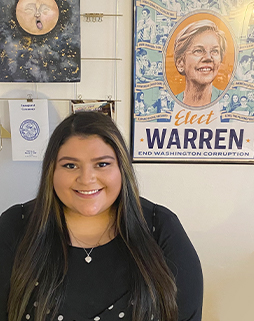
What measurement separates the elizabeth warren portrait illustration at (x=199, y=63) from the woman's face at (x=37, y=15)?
0.53 meters

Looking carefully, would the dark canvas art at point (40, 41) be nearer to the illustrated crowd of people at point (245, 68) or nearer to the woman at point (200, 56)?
the woman at point (200, 56)

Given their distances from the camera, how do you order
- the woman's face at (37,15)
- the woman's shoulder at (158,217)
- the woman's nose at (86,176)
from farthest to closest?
the woman's face at (37,15) → the woman's shoulder at (158,217) → the woman's nose at (86,176)

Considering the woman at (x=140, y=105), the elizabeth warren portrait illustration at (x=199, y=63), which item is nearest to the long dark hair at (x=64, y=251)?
the woman at (x=140, y=105)

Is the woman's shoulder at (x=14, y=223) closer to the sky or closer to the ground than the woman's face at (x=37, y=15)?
closer to the ground

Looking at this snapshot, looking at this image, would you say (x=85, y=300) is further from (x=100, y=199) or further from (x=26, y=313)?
(x=100, y=199)

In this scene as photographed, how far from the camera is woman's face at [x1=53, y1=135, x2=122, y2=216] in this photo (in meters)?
0.85

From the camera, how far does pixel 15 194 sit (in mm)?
1404

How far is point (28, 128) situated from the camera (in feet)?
4.25

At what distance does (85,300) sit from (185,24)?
3.79 ft

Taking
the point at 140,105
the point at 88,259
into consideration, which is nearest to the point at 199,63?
the point at 140,105

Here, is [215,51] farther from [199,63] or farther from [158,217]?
[158,217]

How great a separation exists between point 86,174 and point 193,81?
718mm

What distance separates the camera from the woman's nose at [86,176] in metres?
0.85

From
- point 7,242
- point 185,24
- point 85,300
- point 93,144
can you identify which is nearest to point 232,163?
point 185,24
